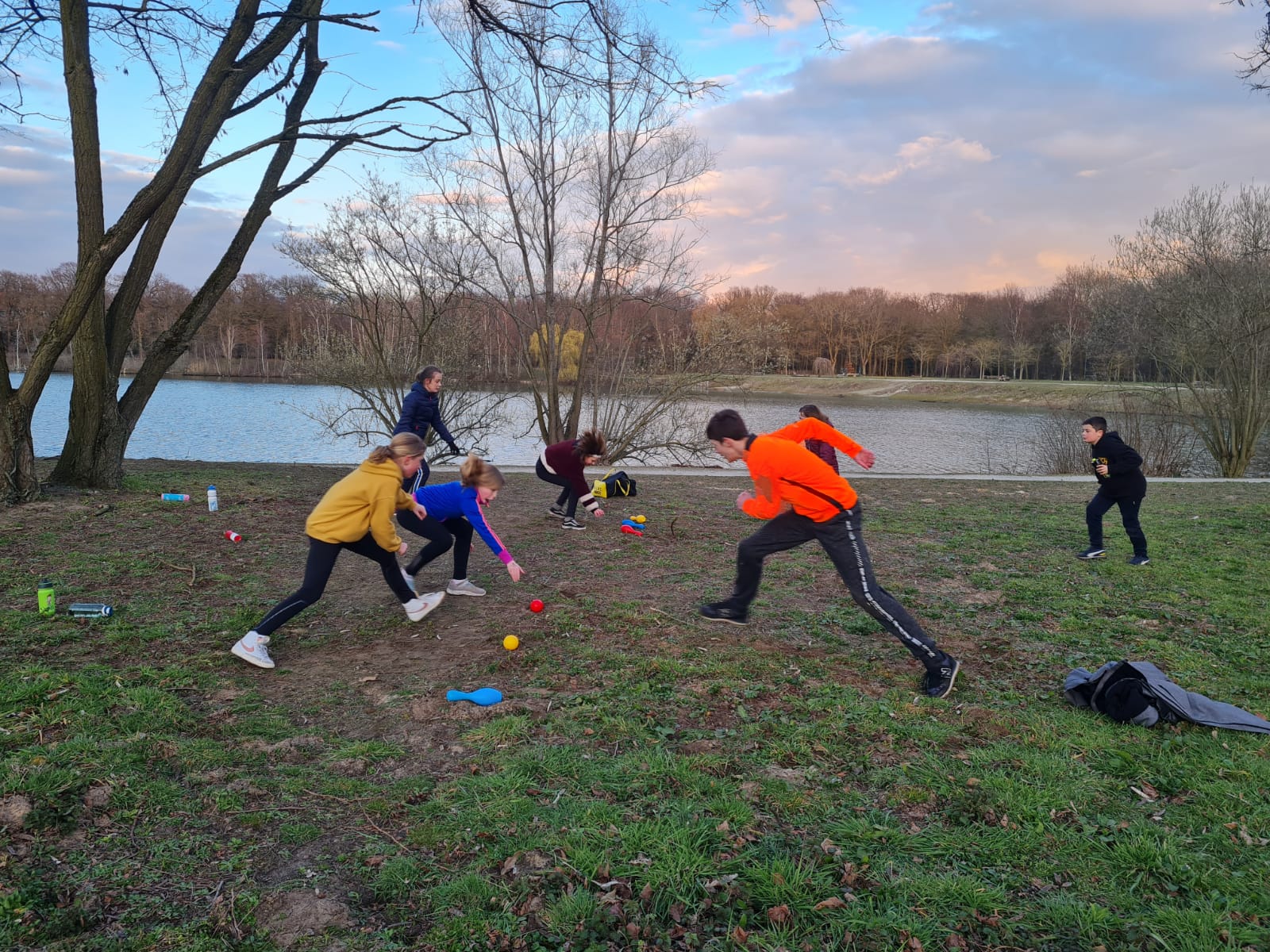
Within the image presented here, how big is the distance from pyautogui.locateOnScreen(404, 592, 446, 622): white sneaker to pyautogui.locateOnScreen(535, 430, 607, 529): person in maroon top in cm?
245

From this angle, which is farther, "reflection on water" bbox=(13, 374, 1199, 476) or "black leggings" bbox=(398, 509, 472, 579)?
"reflection on water" bbox=(13, 374, 1199, 476)

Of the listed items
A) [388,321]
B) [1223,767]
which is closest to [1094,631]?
[1223,767]

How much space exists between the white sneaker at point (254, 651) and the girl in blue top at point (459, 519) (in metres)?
1.22

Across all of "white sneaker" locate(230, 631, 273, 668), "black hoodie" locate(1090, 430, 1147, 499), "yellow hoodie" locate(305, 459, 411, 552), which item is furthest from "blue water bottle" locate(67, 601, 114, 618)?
"black hoodie" locate(1090, 430, 1147, 499)

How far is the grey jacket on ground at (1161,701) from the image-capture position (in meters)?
4.42

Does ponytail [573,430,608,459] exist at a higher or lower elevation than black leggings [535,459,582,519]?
higher

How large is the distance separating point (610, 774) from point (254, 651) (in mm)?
2887

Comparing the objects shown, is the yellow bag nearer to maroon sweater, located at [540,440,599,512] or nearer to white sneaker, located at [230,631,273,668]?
maroon sweater, located at [540,440,599,512]

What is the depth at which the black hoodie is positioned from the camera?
27.6ft

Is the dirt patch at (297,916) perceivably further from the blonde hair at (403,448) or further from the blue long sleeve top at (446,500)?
the blue long sleeve top at (446,500)

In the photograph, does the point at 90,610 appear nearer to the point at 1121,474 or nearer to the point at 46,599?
the point at 46,599

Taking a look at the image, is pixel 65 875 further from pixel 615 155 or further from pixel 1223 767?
pixel 615 155

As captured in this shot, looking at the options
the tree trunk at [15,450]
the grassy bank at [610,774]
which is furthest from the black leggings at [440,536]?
the tree trunk at [15,450]

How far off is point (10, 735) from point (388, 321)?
16.8 m
